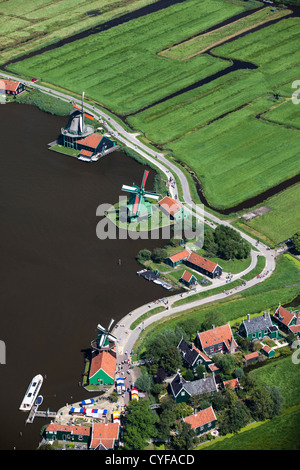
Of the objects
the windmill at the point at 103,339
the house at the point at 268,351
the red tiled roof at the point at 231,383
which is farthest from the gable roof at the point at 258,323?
the windmill at the point at 103,339

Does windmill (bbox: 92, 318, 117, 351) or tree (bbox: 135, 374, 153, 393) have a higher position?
windmill (bbox: 92, 318, 117, 351)

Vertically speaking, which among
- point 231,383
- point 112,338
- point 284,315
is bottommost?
point 231,383

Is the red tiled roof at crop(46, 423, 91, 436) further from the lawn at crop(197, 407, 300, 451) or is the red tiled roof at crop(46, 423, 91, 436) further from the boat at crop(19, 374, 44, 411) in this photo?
the lawn at crop(197, 407, 300, 451)

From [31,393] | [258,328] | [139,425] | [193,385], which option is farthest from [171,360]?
[31,393]

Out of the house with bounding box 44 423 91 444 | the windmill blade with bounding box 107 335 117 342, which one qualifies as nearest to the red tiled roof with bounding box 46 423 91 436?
the house with bounding box 44 423 91 444

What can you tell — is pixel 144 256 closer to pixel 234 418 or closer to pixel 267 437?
pixel 234 418

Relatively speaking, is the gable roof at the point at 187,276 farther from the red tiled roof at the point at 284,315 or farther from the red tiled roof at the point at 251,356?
the red tiled roof at the point at 251,356
